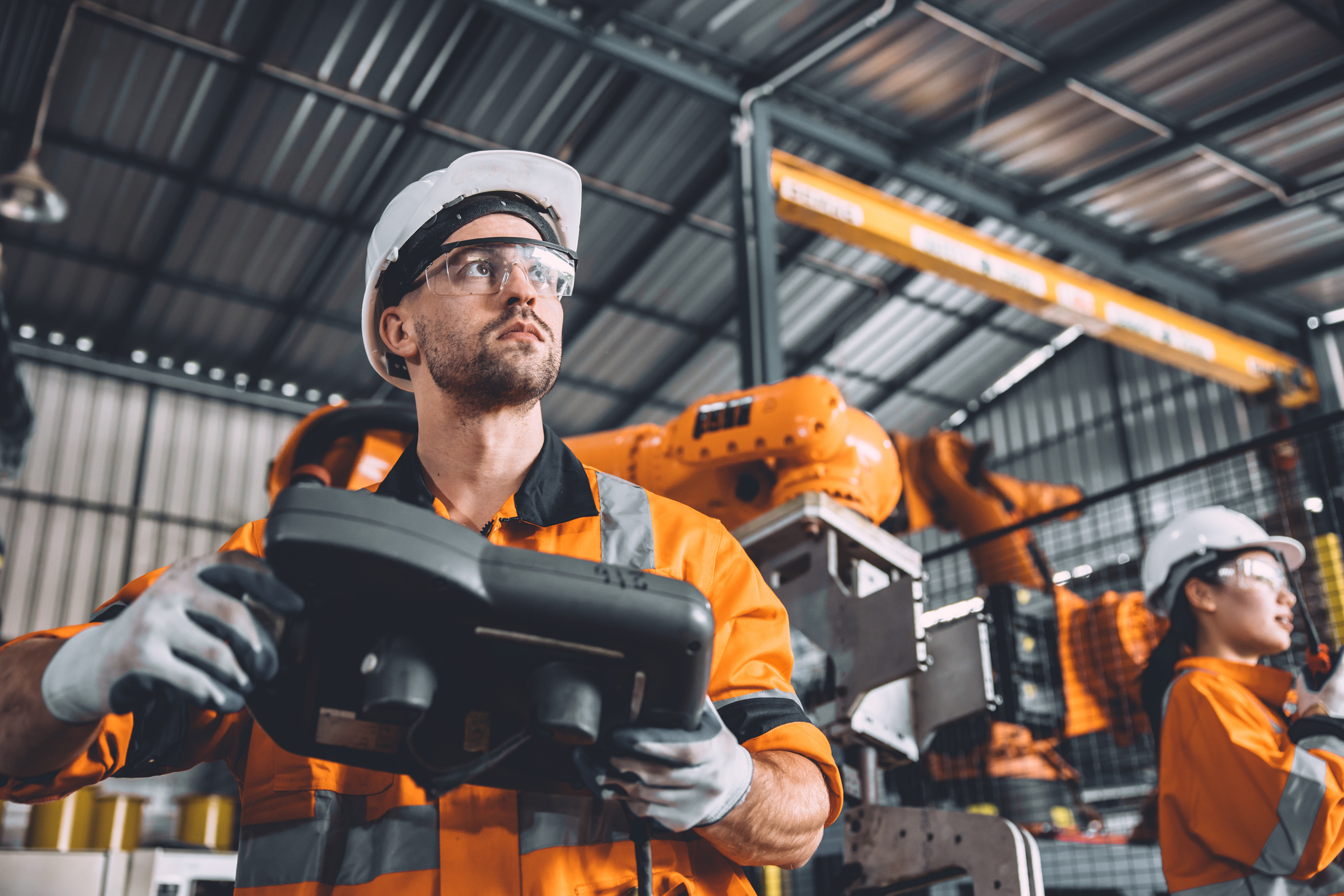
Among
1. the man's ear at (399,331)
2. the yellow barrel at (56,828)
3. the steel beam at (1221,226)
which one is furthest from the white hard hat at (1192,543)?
the steel beam at (1221,226)

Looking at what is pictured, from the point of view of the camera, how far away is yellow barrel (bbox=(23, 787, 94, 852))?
207 inches

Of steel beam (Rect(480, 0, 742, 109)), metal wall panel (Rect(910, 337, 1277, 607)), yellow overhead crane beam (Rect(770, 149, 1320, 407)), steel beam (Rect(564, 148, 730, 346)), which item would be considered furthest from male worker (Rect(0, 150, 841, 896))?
metal wall panel (Rect(910, 337, 1277, 607))

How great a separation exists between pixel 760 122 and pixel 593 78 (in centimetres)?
226

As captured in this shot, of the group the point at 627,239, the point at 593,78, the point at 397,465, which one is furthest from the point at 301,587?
the point at 627,239

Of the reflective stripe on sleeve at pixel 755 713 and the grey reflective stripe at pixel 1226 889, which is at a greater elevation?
the reflective stripe on sleeve at pixel 755 713

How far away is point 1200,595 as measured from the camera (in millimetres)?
3611

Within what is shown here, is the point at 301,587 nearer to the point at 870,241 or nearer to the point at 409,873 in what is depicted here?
the point at 409,873

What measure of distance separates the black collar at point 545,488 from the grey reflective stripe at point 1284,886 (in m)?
2.31

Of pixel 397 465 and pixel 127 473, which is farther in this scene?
pixel 127 473

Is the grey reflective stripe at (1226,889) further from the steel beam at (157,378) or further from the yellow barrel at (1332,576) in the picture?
the steel beam at (157,378)

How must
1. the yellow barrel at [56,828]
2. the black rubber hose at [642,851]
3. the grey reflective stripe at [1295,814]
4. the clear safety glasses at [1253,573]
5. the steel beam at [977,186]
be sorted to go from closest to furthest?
the black rubber hose at [642,851], the grey reflective stripe at [1295,814], the clear safety glasses at [1253,573], the yellow barrel at [56,828], the steel beam at [977,186]

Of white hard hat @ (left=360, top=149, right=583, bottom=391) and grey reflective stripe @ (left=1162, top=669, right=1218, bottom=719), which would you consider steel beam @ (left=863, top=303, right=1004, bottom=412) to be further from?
white hard hat @ (left=360, top=149, right=583, bottom=391)

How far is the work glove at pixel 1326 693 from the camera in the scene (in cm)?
291

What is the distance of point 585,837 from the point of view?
1.45 metres
